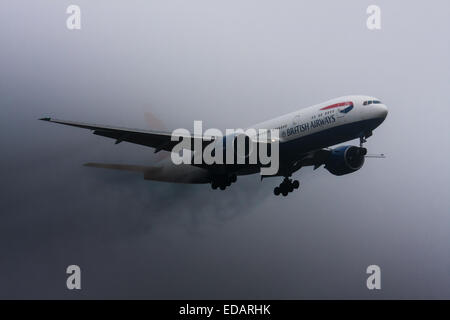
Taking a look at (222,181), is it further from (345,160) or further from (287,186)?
(345,160)

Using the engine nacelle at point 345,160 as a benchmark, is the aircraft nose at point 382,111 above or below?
above

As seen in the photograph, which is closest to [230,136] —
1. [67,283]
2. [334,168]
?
[334,168]

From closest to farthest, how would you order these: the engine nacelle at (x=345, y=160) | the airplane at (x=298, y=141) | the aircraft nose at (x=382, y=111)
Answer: the aircraft nose at (x=382, y=111)
the airplane at (x=298, y=141)
the engine nacelle at (x=345, y=160)

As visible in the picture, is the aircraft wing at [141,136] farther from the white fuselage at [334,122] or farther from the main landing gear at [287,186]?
the main landing gear at [287,186]

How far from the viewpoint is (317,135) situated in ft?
128

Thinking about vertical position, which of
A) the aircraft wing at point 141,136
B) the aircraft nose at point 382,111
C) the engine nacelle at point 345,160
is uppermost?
the aircraft nose at point 382,111

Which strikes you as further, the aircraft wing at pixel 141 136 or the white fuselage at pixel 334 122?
the aircraft wing at pixel 141 136

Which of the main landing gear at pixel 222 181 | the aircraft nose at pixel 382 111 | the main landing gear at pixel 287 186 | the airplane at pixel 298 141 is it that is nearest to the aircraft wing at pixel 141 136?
the airplane at pixel 298 141

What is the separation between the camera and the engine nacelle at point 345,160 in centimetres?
4331

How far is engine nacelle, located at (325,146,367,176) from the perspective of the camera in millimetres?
43312

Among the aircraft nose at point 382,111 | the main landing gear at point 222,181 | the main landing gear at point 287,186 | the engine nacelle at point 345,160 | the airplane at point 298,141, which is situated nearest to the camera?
the aircraft nose at point 382,111

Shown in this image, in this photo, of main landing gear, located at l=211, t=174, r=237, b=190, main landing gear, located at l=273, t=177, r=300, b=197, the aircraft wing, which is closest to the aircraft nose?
main landing gear, located at l=273, t=177, r=300, b=197

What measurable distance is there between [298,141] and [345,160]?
17.1 ft

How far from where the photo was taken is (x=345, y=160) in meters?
43.3
